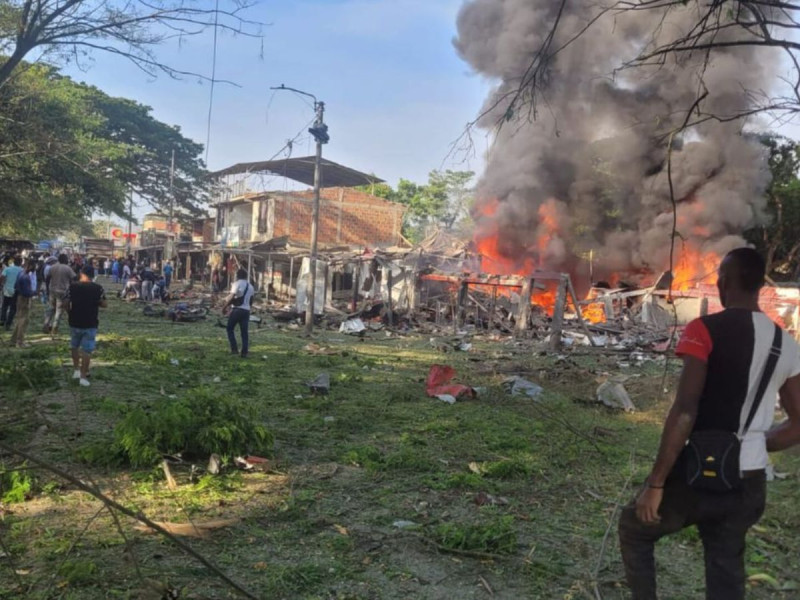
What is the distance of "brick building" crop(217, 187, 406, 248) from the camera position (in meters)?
32.1

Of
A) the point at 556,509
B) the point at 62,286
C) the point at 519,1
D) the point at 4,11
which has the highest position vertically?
the point at 519,1

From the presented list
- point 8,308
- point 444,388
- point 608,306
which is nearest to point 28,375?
point 444,388

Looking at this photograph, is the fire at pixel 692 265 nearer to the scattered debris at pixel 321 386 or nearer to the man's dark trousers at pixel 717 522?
the scattered debris at pixel 321 386

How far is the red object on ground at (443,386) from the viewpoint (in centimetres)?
859

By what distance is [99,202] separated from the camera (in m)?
21.7

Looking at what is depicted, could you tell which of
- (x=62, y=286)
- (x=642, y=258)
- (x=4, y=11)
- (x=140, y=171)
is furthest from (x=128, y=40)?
(x=140, y=171)

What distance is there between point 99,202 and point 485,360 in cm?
1580

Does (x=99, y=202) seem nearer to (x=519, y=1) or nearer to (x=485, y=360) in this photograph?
(x=485, y=360)

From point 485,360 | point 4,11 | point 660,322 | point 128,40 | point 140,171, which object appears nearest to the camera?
point 128,40

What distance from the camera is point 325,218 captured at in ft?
108

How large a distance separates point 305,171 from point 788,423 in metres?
31.1

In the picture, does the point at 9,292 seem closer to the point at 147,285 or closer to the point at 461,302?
the point at 147,285

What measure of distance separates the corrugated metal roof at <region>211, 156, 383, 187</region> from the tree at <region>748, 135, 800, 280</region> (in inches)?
684

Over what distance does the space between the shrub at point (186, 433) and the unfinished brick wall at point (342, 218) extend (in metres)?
26.8
